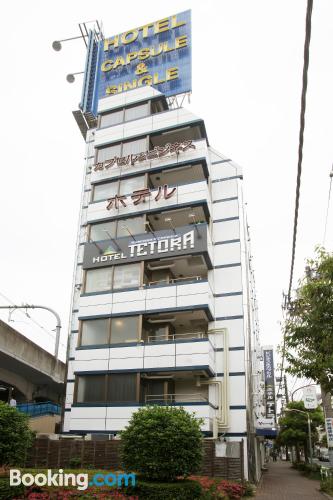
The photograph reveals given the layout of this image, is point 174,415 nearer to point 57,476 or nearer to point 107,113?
point 57,476

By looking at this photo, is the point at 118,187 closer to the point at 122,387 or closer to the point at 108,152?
the point at 108,152

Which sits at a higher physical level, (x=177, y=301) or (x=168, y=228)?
(x=168, y=228)

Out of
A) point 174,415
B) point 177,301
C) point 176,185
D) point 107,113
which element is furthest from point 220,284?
point 107,113

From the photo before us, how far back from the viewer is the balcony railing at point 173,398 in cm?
2772

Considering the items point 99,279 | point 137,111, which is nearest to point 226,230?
point 99,279

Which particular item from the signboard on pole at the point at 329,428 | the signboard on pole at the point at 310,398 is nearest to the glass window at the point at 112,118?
the signboard on pole at the point at 310,398

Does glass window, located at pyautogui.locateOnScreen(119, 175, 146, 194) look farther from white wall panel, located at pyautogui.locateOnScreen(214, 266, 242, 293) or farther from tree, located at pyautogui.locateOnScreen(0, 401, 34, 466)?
tree, located at pyautogui.locateOnScreen(0, 401, 34, 466)

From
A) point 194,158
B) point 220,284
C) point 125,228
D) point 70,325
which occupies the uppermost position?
point 194,158

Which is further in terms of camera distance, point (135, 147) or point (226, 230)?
point (135, 147)

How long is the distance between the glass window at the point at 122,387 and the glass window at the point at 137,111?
71.4 feet

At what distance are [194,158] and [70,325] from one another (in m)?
17.1

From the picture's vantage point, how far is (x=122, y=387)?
27812mm

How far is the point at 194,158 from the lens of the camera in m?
33.4

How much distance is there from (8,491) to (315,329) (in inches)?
518
